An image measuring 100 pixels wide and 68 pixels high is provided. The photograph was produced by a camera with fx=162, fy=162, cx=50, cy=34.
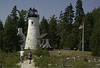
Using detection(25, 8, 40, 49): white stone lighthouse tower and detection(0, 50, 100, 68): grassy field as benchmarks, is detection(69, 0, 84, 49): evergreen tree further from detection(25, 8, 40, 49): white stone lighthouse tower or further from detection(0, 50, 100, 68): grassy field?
detection(0, 50, 100, 68): grassy field

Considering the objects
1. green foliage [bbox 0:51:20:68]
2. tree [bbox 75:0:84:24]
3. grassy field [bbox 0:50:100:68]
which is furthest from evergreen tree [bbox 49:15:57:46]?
green foliage [bbox 0:51:20:68]

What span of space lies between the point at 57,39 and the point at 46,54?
31460mm

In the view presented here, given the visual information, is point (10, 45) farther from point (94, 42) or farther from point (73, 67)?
point (73, 67)

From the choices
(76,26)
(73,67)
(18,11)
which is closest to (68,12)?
(76,26)

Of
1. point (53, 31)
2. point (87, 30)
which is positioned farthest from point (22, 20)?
point (87, 30)

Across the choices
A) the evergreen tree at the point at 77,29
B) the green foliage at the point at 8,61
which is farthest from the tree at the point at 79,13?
the green foliage at the point at 8,61

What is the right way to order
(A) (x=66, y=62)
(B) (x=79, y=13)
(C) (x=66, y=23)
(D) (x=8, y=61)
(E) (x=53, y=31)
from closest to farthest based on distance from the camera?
(D) (x=8, y=61) → (A) (x=66, y=62) → (B) (x=79, y=13) → (C) (x=66, y=23) → (E) (x=53, y=31)

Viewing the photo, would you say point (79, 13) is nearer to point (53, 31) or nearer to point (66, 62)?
point (53, 31)

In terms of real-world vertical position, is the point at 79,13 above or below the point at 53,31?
above

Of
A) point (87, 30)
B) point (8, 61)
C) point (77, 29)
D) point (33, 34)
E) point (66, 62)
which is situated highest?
point (77, 29)

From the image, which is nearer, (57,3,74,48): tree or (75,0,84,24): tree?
(75,0,84,24): tree

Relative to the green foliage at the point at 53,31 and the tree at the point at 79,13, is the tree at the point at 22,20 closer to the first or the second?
the green foliage at the point at 53,31

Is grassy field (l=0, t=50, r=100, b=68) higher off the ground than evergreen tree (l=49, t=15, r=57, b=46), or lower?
lower

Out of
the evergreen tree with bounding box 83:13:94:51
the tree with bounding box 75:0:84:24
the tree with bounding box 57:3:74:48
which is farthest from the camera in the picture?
the tree with bounding box 57:3:74:48
